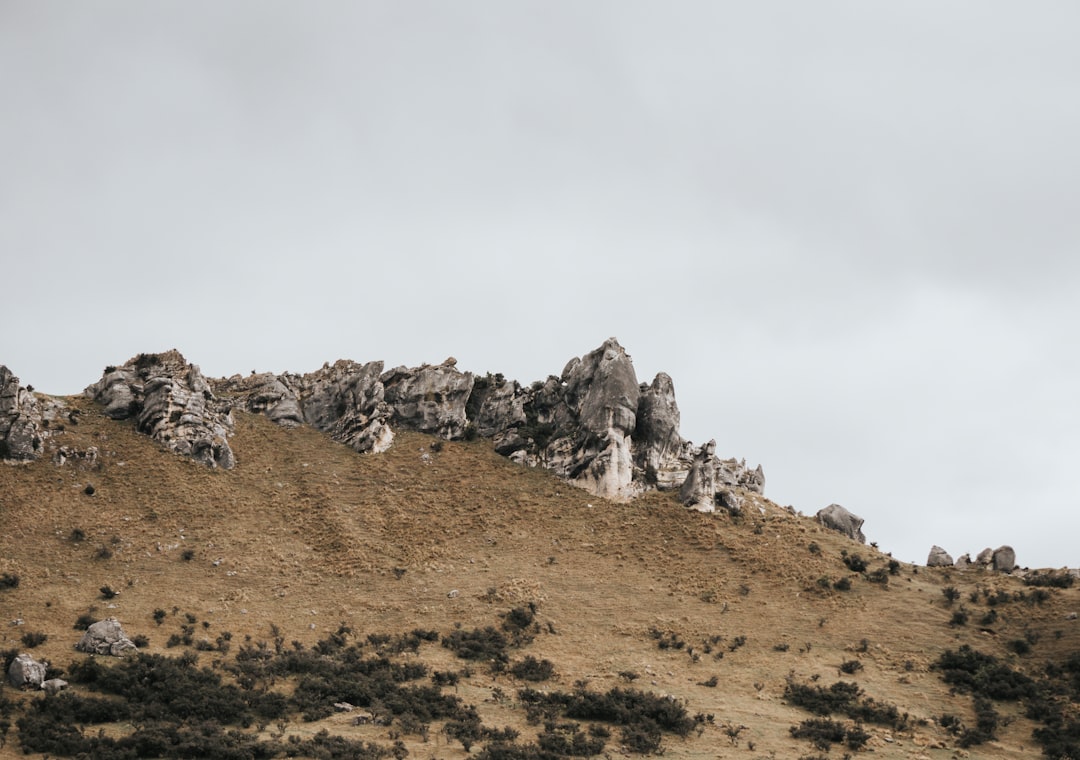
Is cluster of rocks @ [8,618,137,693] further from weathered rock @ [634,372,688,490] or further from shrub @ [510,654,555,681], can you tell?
weathered rock @ [634,372,688,490]

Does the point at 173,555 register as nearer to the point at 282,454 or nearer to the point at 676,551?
the point at 282,454

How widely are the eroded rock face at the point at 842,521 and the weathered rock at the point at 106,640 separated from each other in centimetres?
6527

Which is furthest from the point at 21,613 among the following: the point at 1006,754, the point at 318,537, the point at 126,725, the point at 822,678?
the point at 1006,754

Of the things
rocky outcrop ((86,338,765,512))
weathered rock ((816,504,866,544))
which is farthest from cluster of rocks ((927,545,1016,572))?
rocky outcrop ((86,338,765,512))

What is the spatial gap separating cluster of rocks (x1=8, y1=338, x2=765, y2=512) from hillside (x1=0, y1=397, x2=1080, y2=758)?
7.43 feet

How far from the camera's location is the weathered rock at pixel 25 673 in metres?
45.8

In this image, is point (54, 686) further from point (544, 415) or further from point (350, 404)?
point (544, 415)

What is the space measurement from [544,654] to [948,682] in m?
27.2

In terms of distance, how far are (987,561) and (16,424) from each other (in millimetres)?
88460

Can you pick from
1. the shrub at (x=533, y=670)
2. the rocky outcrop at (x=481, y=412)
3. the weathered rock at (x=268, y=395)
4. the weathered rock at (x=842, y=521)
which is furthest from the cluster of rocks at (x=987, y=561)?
the weathered rock at (x=268, y=395)

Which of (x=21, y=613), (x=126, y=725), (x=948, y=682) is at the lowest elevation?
(x=126, y=725)

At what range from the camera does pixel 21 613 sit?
185ft

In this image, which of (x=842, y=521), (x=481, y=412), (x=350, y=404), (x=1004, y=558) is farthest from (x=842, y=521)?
(x=350, y=404)

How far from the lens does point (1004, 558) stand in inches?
3031
